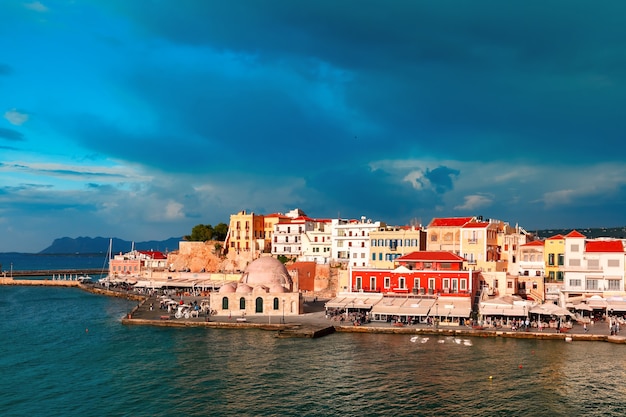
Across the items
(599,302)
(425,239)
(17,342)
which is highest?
(425,239)

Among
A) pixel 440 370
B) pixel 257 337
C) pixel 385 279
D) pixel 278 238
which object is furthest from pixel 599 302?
pixel 278 238

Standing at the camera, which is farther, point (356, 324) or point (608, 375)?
point (356, 324)

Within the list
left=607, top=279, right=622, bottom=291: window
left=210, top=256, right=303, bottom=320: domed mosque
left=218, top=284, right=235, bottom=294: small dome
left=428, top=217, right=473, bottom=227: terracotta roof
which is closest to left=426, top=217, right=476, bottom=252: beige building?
left=428, top=217, right=473, bottom=227: terracotta roof

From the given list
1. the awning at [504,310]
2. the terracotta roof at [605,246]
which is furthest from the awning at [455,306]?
the terracotta roof at [605,246]

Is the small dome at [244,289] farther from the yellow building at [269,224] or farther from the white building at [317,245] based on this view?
the yellow building at [269,224]

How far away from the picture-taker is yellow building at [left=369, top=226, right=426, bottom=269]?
77875 mm

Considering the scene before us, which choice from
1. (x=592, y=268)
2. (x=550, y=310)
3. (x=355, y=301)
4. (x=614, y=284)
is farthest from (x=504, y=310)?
(x=614, y=284)

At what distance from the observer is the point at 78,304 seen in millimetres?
86562

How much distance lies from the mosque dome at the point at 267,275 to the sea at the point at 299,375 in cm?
1076

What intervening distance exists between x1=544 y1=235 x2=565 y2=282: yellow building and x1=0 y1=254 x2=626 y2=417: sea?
64.9 feet

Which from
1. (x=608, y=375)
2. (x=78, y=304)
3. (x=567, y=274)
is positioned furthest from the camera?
(x=78, y=304)

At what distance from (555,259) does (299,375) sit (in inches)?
1684

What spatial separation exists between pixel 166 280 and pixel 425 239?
4775 cm

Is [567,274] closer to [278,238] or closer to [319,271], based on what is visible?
[319,271]
